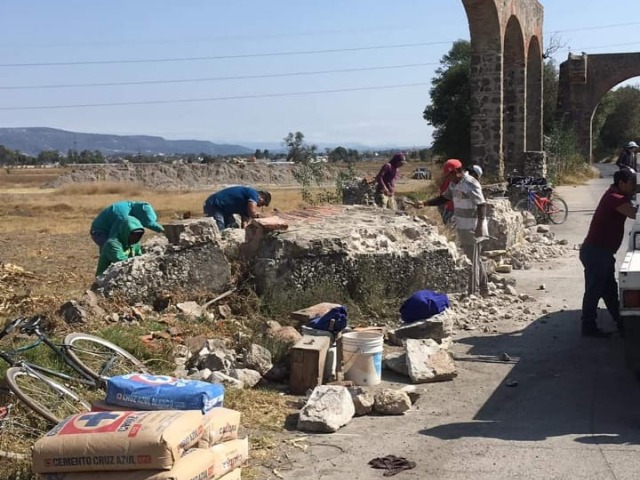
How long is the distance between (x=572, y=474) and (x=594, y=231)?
11.9 feet

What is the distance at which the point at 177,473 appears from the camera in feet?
13.6

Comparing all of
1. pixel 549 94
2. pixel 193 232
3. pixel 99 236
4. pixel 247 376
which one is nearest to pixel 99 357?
pixel 247 376

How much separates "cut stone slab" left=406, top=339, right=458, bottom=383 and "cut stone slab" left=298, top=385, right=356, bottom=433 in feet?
3.57

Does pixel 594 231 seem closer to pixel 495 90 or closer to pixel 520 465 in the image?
pixel 520 465

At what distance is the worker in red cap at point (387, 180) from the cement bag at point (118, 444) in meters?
10.2

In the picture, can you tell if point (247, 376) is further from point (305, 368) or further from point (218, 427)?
point (218, 427)

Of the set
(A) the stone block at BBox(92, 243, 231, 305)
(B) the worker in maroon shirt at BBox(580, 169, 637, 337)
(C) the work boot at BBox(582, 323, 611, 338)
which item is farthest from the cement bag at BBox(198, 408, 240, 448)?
(C) the work boot at BBox(582, 323, 611, 338)

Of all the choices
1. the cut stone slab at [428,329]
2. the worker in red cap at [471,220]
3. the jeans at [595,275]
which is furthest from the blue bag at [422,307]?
the worker in red cap at [471,220]

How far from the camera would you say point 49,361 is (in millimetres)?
6262

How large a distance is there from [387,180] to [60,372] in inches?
356

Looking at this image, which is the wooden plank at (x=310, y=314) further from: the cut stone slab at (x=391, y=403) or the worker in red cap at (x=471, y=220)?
the worker in red cap at (x=471, y=220)

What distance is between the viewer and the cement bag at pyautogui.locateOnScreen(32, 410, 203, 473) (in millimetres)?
4152

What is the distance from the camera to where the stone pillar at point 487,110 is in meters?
21.4

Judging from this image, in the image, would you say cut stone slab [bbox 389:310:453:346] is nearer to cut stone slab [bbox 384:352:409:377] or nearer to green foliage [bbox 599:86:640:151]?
cut stone slab [bbox 384:352:409:377]
